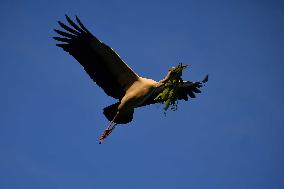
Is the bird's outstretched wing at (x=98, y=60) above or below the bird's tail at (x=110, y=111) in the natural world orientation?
above

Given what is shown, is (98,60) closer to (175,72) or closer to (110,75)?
(110,75)

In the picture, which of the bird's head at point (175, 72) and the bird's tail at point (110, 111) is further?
the bird's tail at point (110, 111)

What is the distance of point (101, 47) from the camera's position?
38.6ft

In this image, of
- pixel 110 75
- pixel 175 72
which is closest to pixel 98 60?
pixel 110 75

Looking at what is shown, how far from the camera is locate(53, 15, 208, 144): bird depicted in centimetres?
1179

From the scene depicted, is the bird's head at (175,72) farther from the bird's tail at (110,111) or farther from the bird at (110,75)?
the bird's tail at (110,111)

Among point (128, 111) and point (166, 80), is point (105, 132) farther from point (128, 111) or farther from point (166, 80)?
point (166, 80)

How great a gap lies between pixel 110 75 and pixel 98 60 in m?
0.56

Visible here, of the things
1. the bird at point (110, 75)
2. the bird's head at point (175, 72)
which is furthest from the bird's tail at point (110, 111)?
the bird's head at point (175, 72)

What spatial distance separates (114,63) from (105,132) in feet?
6.00

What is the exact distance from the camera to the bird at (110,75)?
11789 millimetres

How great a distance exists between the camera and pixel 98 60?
1206 cm

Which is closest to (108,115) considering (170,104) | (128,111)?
(128,111)

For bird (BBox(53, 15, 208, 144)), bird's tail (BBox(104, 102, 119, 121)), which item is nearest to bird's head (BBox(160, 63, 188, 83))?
bird (BBox(53, 15, 208, 144))
